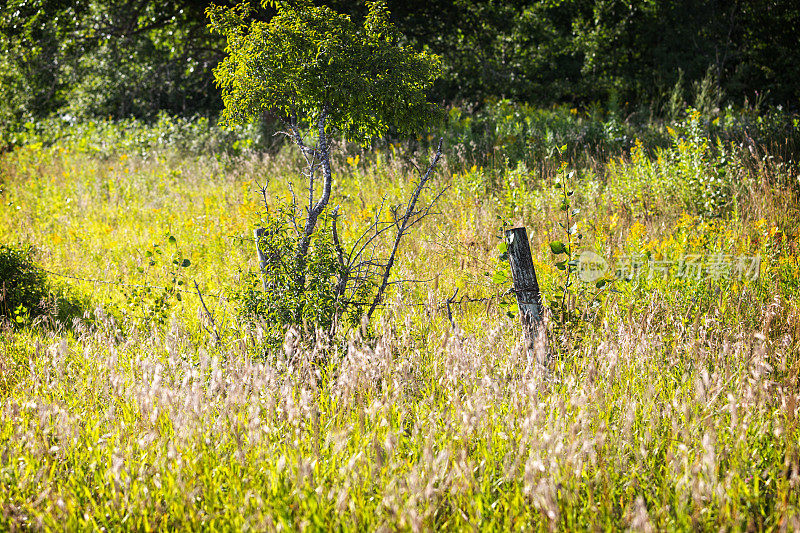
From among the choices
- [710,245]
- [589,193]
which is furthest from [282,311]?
[589,193]

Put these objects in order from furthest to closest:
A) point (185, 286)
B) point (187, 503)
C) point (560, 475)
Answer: point (185, 286), point (560, 475), point (187, 503)

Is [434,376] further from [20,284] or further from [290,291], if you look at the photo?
[20,284]

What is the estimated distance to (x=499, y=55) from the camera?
48.4ft

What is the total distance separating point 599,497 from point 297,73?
290 cm

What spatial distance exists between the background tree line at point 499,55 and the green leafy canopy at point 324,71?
8694 millimetres

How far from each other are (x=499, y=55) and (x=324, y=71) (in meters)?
12.4

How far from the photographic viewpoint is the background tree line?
12083 mm

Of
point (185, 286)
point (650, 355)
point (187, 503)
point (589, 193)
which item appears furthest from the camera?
point (589, 193)

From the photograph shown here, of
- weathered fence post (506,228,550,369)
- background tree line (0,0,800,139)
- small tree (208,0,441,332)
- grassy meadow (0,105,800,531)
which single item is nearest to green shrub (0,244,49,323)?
grassy meadow (0,105,800,531)

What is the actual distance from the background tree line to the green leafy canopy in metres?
8.69

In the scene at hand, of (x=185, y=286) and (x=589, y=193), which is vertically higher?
(x=589, y=193)

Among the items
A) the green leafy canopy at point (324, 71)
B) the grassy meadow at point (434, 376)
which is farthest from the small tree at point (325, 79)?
the grassy meadow at point (434, 376)

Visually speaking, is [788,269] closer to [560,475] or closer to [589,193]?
[589,193]

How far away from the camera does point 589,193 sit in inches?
241
